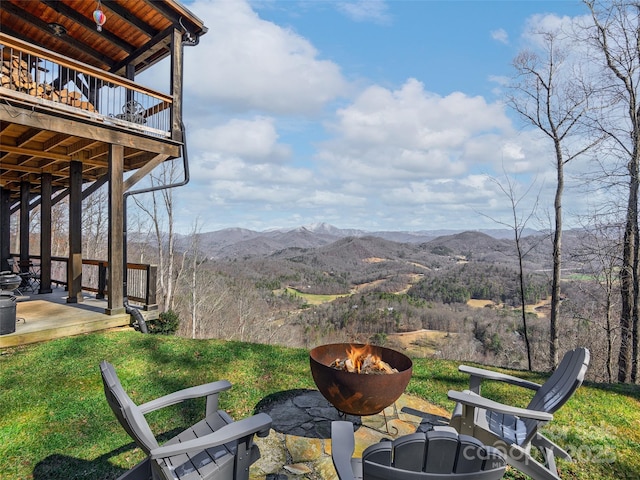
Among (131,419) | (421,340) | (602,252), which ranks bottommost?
(421,340)

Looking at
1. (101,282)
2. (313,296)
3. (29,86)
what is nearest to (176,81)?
(29,86)

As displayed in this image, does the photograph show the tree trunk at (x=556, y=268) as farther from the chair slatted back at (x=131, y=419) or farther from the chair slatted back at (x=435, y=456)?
the chair slatted back at (x=131, y=419)

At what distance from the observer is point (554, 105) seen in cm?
930

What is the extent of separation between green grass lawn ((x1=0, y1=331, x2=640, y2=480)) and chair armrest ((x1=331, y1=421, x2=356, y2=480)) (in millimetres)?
1578

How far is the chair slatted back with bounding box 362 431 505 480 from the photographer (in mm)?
1424

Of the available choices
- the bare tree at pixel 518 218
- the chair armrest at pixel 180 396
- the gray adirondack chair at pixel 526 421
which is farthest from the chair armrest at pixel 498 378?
the bare tree at pixel 518 218

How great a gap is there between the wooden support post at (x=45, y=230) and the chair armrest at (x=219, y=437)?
8447 millimetres

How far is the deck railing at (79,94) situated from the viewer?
194 inches

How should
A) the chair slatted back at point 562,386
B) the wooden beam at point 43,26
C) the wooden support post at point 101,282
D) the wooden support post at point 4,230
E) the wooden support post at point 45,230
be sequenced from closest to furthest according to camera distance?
the chair slatted back at point 562,386, the wooden beam at point 43,26, the wooden support post at point 101,282, the wooden support post at point 45,230, the wooden support post at point 4,230

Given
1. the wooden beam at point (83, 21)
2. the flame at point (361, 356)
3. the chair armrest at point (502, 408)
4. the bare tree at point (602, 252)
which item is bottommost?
the chair armrest at point (502, 408)

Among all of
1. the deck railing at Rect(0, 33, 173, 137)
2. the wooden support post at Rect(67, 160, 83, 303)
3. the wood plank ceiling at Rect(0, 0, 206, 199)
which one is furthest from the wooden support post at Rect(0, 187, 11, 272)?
the deck railing at Rect(0, 33, 173, 137)

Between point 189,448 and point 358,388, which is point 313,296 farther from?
point 189,448

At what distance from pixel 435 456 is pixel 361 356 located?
1.71 meters

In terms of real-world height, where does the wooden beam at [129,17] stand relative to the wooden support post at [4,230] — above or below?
above
